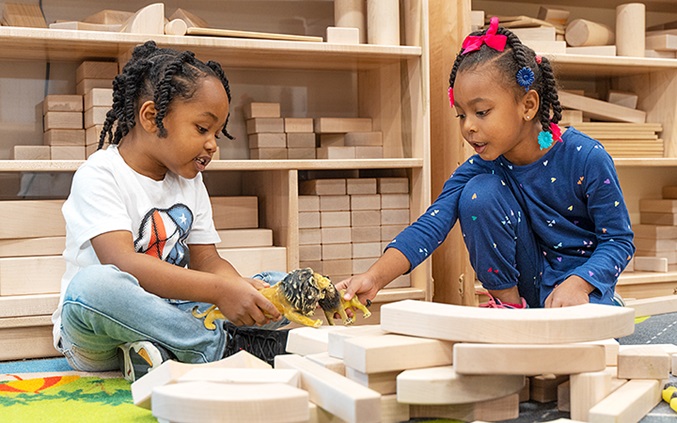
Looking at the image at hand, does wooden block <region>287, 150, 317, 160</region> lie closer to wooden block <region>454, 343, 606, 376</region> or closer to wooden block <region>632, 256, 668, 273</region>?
wooden block <region>632, 256, 668, 273</region>

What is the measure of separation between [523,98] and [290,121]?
757 millimetres

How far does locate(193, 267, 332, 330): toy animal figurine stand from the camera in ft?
4.64

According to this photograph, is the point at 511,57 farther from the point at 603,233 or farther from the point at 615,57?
the point at 615,57

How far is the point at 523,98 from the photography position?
164 centimetres

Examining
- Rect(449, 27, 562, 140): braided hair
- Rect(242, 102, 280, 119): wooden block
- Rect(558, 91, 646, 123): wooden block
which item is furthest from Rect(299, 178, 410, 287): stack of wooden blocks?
Rect(558, 91, 646, 123): wooden block

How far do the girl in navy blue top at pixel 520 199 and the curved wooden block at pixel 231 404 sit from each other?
1.90 feet

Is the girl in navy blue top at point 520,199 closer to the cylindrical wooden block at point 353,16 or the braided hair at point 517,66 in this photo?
the braided hair at point 517,66

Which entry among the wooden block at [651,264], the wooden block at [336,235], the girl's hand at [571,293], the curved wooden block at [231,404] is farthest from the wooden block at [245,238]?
the wooden block at [651,264]

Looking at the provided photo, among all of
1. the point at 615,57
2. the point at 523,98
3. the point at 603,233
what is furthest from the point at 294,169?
→ the point at 615,57

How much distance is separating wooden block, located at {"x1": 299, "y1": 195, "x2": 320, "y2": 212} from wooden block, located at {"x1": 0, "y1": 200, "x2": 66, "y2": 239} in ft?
1.96

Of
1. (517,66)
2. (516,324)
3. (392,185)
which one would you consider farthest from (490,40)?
(516,324)

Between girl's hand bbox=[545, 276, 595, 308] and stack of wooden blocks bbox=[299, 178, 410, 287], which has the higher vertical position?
stack of wooden blocks bbox=[299, 178, 410, 287]

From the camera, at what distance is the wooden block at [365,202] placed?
2170 millimetres

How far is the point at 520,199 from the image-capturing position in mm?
1741
